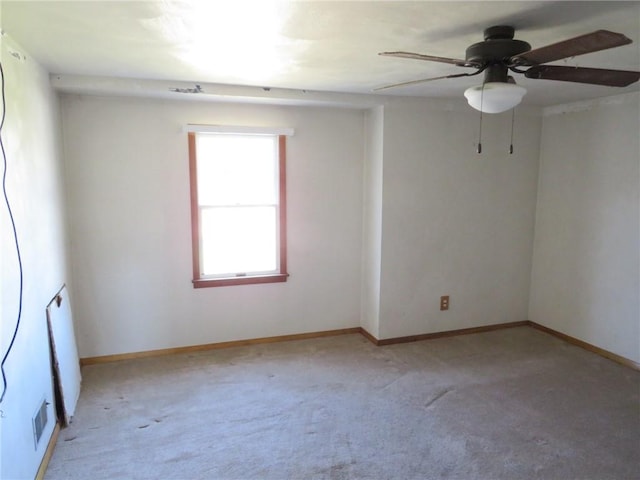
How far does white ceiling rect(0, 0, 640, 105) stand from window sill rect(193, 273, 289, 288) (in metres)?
1.64

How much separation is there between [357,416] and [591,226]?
2.65m

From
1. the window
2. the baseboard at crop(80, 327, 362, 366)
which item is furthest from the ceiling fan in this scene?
the baseboard at crop(80, 327, 362, 366)

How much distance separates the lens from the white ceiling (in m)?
1.74

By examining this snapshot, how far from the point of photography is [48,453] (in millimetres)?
2342

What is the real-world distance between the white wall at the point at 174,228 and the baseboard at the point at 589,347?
6.23 ft

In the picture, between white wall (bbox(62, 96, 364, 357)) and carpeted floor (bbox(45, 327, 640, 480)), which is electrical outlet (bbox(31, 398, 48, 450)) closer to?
carpeted floor (bbox(45, 327, 640, 480))

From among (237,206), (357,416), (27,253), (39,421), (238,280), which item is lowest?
(357,416)

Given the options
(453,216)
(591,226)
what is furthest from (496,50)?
(591,226)

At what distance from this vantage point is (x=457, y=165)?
13.1 feet

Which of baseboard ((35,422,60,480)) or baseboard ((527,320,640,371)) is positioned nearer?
baseboard ((35,422,60,480))

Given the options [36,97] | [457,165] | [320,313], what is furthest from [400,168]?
[36,97]

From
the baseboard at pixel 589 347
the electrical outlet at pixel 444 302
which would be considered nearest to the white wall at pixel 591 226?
the baseboard at pixel 589 347

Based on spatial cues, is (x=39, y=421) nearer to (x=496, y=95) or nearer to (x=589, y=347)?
(x=496, y=95)

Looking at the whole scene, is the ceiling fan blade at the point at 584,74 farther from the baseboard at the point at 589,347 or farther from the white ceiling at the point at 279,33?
the baseboard at the point at 589,347
